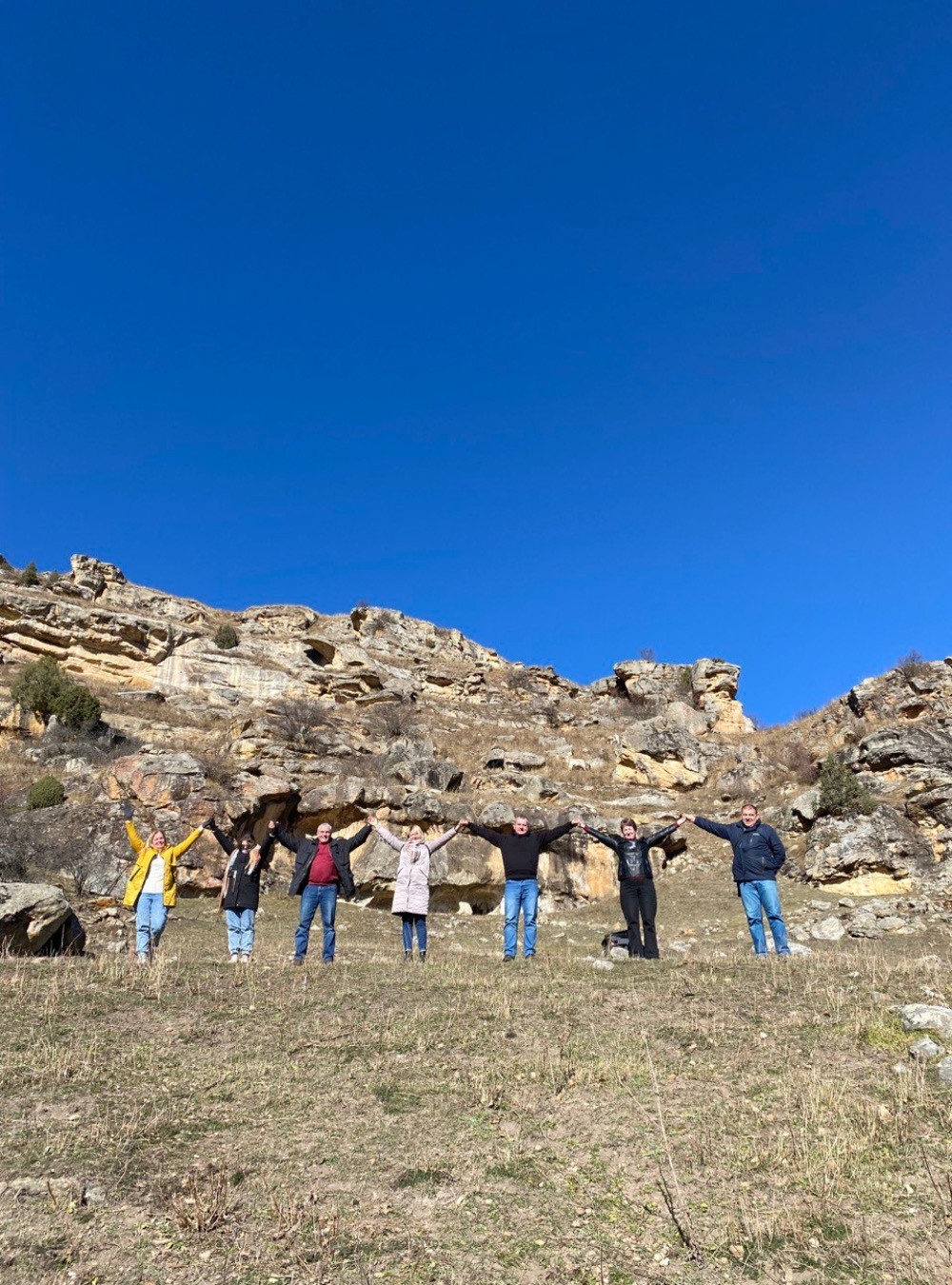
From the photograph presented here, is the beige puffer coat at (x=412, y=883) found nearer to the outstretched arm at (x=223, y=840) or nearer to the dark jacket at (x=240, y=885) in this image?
the dark jacket at (x=240, y=885)

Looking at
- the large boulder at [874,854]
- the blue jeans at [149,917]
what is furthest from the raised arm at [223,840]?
the large boulder at [874,854]

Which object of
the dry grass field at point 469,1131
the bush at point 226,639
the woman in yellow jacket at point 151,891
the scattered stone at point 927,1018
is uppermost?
the bush at point 226,639

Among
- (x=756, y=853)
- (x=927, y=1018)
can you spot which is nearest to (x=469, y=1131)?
(x=927, y=1018)

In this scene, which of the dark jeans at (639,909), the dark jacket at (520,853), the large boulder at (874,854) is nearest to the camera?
the dark jacket at (520,853)

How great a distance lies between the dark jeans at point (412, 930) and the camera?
10080mm

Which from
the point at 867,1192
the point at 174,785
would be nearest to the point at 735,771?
the point at 174,785

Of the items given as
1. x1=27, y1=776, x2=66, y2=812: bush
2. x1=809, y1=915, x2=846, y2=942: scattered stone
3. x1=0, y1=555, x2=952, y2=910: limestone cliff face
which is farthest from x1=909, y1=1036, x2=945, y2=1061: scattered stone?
x1=27, y1=776, x2=66, y2=812: bush

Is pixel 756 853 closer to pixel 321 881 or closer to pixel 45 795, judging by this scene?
pixel 321 881

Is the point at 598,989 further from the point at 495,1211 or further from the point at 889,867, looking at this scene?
the point at 889,867

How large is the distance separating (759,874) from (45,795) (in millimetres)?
17873

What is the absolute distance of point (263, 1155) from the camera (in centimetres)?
420

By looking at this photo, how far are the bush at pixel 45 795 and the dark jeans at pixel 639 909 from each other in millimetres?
15782

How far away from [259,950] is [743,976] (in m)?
8.08

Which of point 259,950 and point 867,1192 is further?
point 259,950
